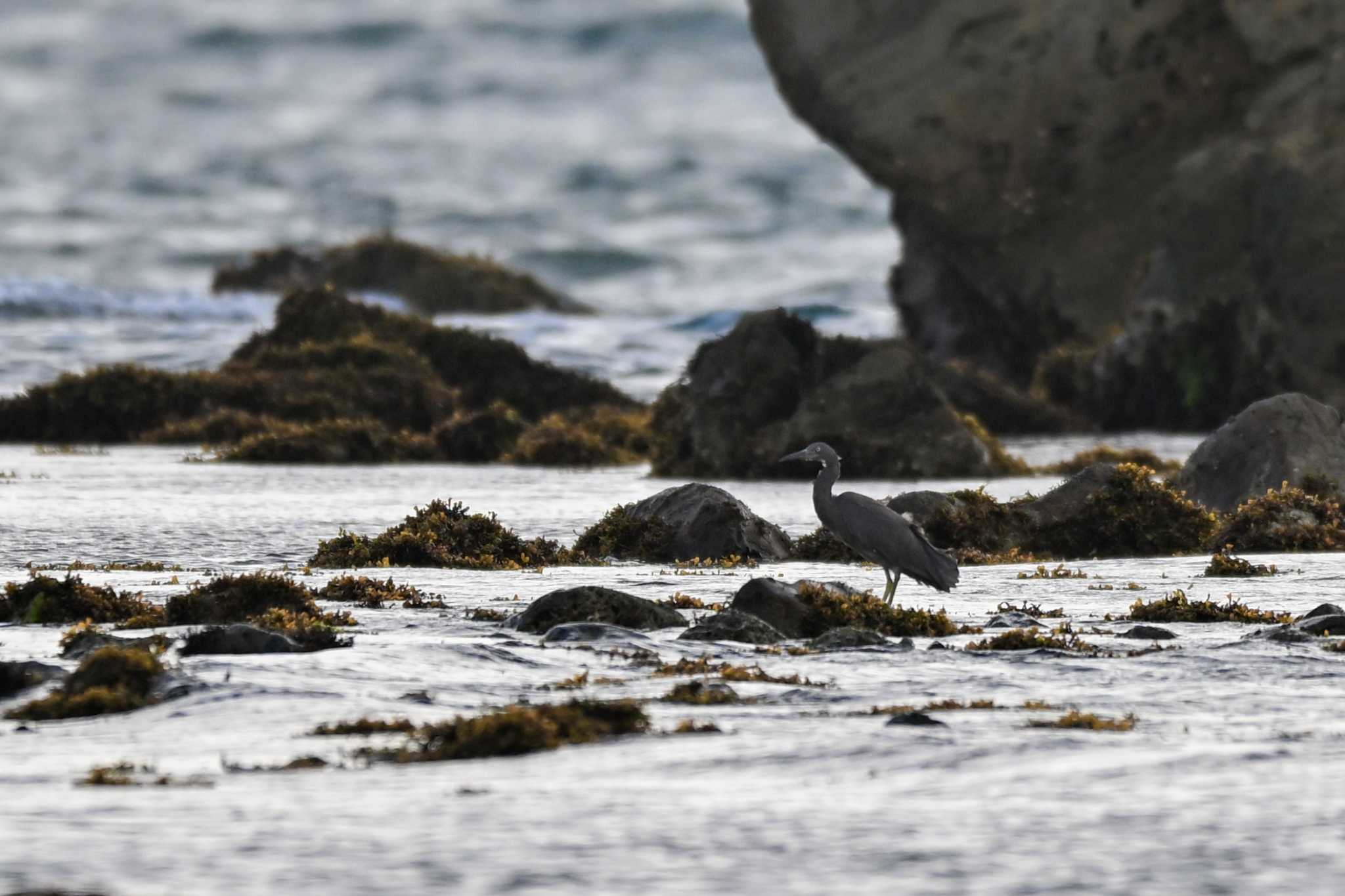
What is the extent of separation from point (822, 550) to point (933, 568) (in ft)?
12.0

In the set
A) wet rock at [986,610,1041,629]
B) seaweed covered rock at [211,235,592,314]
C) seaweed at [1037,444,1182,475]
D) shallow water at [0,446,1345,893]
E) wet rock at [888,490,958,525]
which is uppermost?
seaweed covered rock at [211,235,592,314]

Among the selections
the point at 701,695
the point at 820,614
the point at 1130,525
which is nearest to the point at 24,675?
the point at 701,695

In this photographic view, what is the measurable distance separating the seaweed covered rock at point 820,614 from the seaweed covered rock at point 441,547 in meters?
3.84

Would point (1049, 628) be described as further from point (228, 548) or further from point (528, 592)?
point (228, 548)

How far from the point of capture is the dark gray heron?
11156mm

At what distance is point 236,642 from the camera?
9.05 metres

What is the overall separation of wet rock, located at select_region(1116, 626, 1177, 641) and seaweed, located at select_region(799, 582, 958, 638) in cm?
94

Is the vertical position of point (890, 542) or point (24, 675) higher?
point (890, 542)

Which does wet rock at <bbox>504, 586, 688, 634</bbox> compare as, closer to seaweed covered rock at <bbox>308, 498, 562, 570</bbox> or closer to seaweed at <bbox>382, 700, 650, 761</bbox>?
seaweed at <bbox>382, 700, 650, 761</bbox>

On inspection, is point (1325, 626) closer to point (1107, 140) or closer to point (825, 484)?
point (825, 484)

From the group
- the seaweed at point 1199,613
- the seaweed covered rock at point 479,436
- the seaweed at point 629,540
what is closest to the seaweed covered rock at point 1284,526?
the seaweed at point 1199,613

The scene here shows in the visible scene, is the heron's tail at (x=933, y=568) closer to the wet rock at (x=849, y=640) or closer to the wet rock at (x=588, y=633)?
the wet rock at (x=849, y=640)

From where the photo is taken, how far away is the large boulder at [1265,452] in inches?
661

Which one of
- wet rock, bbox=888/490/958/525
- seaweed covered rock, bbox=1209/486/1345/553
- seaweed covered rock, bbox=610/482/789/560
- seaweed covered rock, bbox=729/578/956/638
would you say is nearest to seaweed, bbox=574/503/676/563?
seaweed covered rock, bbox=610/482/789/560
